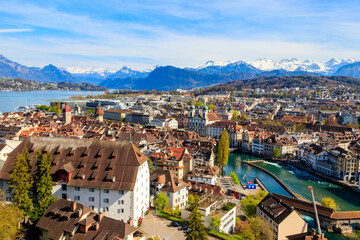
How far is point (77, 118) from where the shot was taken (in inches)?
2793

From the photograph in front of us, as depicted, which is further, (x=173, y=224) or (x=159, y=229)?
(x=173, y=224)

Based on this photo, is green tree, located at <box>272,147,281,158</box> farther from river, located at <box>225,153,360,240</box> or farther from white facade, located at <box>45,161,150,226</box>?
white facade, located at <box>45,161,150,226</box>

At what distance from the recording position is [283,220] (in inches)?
872

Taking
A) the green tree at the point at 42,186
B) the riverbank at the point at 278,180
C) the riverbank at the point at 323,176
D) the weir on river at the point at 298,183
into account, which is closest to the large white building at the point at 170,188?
the green tree at the point at 42,186

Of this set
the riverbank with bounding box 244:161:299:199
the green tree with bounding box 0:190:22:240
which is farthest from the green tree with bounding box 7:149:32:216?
the riverbank with bounding box 244:161:299:199

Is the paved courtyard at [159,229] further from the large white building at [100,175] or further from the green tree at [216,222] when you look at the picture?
the green tree at [216,222]

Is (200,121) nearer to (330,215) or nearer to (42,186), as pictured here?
(330,215)

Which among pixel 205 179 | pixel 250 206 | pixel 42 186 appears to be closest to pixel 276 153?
pixel 205 179

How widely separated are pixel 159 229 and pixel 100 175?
192 inches

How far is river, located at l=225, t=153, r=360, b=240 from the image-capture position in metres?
32.8

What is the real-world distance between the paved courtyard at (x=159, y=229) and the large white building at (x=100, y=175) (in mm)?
649

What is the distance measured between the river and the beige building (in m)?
4.26

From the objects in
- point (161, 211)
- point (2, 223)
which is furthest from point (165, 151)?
point (2, 223)

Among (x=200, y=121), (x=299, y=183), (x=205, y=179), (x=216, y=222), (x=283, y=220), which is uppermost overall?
(x=200, y=121)
